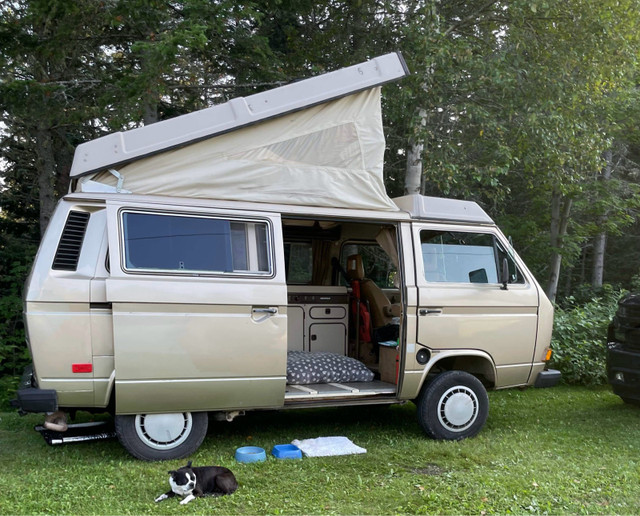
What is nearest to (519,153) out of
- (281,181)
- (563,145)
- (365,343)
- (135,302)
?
(563,145)

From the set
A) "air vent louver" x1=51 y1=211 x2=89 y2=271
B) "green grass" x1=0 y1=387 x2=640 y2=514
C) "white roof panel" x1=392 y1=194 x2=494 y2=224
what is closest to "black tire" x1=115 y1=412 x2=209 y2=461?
"green grass" x1=0 y1=387 x2=640 y2=514

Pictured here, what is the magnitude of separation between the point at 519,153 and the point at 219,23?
20.0 feet

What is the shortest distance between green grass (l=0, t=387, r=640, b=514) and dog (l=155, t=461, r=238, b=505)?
0.08m

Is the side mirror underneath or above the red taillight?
above

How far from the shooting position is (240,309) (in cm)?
550

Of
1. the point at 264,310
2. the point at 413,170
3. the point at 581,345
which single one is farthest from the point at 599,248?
the point at 264,310

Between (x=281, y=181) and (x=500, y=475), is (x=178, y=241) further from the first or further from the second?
(x=500, y=475)

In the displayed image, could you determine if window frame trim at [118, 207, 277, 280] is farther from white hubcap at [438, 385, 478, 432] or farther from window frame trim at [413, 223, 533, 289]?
white hubcap at [438, 385, 478, 432]

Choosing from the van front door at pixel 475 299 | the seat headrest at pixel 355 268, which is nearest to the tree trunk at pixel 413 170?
the seat headrest at pixel 355 268

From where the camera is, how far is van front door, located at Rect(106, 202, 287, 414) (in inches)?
204

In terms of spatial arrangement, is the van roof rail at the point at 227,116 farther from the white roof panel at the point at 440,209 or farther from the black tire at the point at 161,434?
the black tire at the point at 161,434

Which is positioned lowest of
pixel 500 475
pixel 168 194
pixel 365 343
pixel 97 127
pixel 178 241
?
pixel 500 475

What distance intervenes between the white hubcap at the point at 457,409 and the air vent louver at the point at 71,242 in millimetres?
3868

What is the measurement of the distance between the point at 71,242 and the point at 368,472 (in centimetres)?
324
